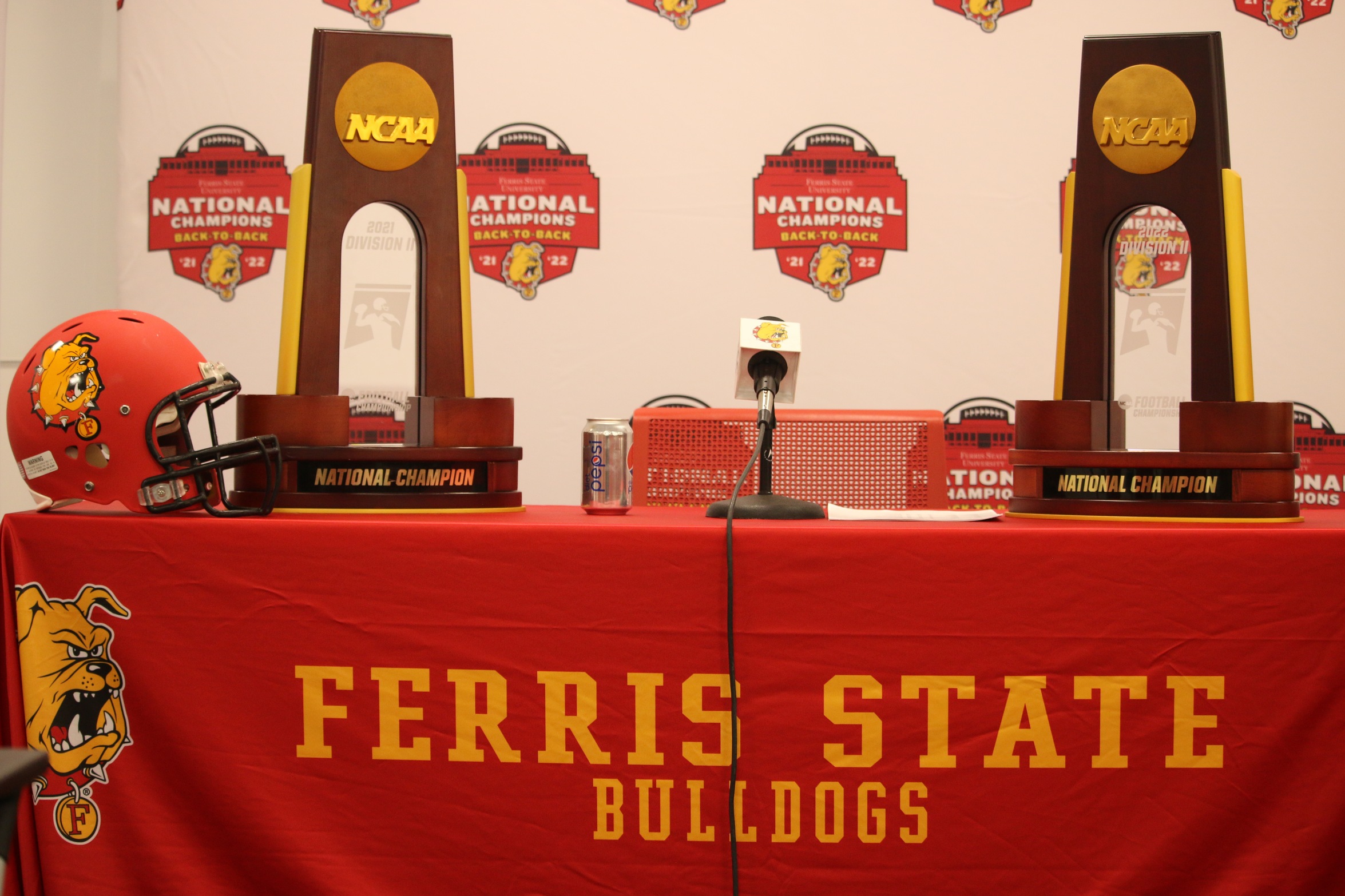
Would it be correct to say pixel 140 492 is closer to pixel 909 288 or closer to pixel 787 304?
pixel 787 304

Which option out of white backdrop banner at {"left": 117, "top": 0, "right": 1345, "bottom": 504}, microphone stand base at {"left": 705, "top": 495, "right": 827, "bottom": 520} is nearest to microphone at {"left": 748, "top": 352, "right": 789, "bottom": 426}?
microphone stand base at {"left": 705, "top": 495, "right": 827, "bottom": 520}

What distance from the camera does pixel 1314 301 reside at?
2477mm

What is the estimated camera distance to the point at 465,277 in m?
1.43

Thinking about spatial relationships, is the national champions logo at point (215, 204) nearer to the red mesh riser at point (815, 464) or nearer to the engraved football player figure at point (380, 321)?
the engraved football player figure at point (380, 321)

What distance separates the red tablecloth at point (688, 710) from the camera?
3.44ft

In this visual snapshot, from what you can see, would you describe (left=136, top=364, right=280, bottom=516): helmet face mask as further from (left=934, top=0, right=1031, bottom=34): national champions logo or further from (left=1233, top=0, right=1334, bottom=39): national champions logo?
(left=1233, top=0, right=1334, bottom=39): national champions logo

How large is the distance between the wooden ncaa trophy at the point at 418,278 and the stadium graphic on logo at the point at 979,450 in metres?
1.56

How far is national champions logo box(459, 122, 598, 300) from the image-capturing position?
2.57 m

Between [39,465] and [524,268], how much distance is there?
154cm

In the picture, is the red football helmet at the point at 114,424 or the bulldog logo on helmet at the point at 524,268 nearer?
the red football helmet at the point at 114,424

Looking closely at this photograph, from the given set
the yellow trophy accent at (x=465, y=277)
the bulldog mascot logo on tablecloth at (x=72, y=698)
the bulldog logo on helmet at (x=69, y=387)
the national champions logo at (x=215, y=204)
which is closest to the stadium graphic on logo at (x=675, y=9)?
the national champions logo at (x=215, y=204)

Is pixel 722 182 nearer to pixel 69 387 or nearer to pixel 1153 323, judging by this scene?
pixel 1153 323

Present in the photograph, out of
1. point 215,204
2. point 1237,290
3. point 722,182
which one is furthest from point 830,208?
point 215,204

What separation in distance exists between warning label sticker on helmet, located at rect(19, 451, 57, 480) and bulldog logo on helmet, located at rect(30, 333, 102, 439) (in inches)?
1.8
